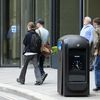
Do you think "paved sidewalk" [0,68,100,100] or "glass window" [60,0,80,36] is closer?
"paved sidewalk" [0,68,100,100]

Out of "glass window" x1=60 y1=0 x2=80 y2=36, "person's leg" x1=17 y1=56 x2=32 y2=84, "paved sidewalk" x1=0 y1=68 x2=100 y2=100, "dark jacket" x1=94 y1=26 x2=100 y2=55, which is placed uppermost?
"glass window" x1=60 y1=0 x2=80 y2=36

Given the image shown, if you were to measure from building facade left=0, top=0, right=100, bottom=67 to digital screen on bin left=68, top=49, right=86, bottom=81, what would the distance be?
327 inches

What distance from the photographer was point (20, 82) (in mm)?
13750

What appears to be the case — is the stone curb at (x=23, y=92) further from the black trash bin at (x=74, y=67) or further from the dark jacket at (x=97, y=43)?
the dark jacket at (x=97, y=43)

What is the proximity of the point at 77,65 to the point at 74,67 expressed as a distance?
9 centimetres

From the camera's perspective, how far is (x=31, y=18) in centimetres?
1958

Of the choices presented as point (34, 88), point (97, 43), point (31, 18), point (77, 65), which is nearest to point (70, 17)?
point (31, 18)

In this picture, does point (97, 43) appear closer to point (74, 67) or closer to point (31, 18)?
point (74, 67)

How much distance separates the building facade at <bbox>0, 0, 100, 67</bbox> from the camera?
64.2ft

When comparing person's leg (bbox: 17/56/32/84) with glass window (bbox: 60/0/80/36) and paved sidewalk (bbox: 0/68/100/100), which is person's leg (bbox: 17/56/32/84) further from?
glass window (bbox: 60/0/80/36)

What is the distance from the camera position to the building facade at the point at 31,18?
1958 centimetres

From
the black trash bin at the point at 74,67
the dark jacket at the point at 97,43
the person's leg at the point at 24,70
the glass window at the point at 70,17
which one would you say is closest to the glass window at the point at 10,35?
the glass window at the point at 70,17

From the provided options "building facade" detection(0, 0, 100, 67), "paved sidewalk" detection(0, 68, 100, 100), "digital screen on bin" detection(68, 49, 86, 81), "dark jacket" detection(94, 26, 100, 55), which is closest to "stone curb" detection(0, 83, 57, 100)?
"paved sidewalk" detection(0, 68, 100, 100)

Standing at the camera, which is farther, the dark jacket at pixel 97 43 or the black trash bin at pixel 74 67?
the dark jacket at pixel 97 43
